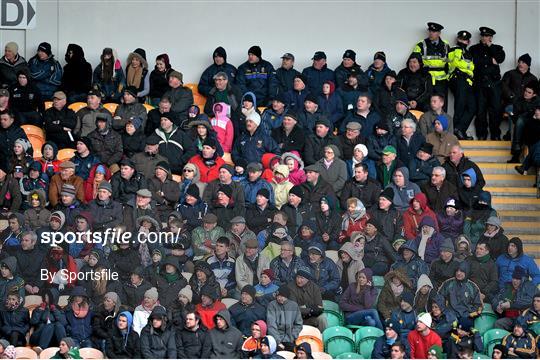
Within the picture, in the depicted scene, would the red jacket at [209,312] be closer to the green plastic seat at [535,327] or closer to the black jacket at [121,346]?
the black jacket at [121,346]

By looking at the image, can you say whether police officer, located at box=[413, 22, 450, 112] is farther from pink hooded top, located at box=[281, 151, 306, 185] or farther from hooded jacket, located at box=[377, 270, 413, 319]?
hooded jacket, located at box=[377, 270, 413, 319]

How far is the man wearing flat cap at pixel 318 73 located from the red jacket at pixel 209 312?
213 inches

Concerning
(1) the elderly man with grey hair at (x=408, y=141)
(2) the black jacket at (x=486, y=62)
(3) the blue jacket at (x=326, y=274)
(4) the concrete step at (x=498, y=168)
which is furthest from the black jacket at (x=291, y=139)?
(3) the blue jacket at (x=326, y=274)

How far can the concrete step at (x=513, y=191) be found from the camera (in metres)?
22.4

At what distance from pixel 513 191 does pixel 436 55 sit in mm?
2510

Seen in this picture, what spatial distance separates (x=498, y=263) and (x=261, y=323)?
2.45m

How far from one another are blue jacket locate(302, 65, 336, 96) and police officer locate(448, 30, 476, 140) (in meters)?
1.54

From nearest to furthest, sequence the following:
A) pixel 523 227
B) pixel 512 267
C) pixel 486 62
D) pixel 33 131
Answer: pixel 512 267 < pixel 523 227 < pixel 33 131 < pixel 486 62

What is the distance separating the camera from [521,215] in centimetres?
2159

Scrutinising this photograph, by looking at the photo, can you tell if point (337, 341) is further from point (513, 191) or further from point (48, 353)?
point (513, 191)

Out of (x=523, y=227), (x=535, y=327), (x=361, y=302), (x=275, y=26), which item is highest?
(x=275, y=26)

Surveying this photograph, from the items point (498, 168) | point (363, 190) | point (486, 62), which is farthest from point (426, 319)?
point (486, 62)

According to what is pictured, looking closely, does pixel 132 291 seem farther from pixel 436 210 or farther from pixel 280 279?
pixel 436 210

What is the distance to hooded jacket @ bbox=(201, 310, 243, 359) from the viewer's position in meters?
18.8
